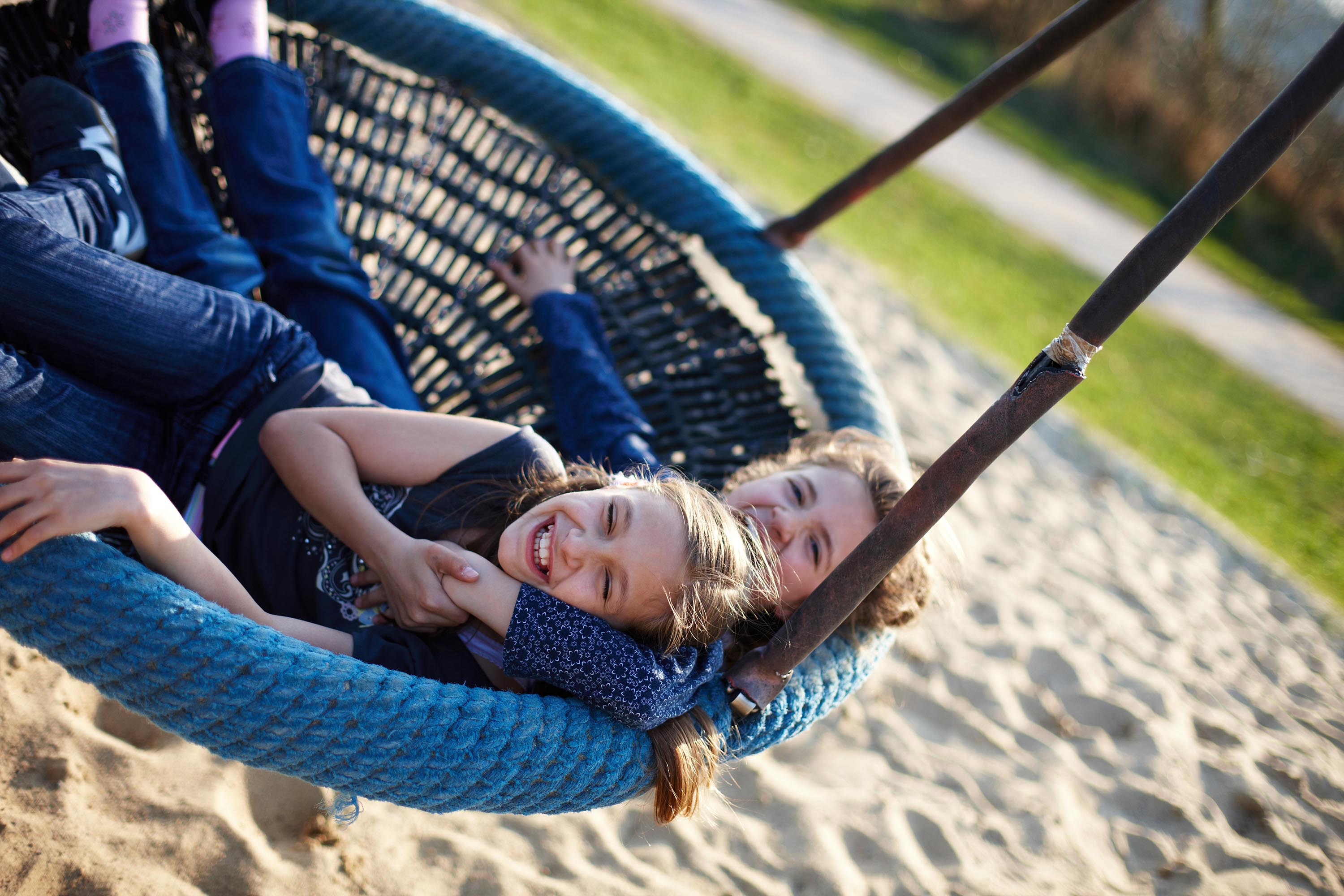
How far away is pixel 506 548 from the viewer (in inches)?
50.5

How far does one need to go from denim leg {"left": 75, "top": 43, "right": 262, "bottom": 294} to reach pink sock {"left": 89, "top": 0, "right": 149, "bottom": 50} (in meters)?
0.02

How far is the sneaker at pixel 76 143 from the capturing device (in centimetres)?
147

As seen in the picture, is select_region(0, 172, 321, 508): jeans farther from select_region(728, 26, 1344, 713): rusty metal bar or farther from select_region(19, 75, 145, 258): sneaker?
→ select_region(728, 26, 1344, 713): rusty metal bar

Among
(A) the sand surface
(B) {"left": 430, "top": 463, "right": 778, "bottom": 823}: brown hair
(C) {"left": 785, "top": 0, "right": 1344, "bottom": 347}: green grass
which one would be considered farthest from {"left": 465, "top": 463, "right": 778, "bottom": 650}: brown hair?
(C) {"left": 785, "top": 0, "right": 1344, "bottom": 347}: green grass

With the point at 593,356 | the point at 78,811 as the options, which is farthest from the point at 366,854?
the point at 593,356

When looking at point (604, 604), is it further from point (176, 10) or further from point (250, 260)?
point (176, 10)

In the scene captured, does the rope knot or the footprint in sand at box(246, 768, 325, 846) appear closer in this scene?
the rope knot

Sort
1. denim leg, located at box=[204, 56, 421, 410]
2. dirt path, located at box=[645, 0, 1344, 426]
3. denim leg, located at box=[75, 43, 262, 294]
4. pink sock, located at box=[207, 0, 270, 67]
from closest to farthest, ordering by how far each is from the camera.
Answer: denim leg, located at box=[75, 43, 262, 294] < denim leg, located at box=[204, 56, 421, 410] < pink sock, located at box=[207, 0, 270, 67] < dirt path, located at box=[645, 0, 1344, 426]

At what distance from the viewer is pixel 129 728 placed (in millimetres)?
1390

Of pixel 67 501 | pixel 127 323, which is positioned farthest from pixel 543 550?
pixel 127 323

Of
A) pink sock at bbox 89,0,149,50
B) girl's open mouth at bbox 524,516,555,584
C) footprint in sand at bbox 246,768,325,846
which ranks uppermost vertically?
pink sock at bbox 89,0,149,50

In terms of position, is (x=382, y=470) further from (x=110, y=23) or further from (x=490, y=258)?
(x=110, y=23)

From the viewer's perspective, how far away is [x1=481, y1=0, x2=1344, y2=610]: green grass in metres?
4.23

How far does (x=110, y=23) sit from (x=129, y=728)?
→ 3.81 feet
